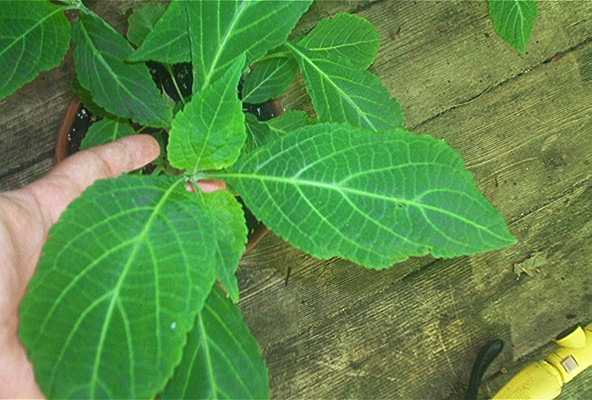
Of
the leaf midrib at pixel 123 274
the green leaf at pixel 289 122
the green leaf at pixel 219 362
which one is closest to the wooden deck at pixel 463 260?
the green leaf at pixel 289 122

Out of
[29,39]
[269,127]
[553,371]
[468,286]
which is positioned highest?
[29,39]

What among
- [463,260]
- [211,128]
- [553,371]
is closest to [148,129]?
[211,128]

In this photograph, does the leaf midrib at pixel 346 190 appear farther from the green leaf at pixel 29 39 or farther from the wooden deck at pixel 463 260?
the wooden deck at pixel 463 260

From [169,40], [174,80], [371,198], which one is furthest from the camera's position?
→ [174,80]

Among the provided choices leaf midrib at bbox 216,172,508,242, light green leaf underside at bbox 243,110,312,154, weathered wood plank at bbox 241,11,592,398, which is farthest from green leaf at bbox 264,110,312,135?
weathered wood plank at bbox 241,11,592,398

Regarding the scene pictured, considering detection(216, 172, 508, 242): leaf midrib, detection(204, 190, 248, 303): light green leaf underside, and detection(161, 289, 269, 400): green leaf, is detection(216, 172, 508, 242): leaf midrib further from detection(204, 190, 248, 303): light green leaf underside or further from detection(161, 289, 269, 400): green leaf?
detection(161, 289, 269, 400): green leaf

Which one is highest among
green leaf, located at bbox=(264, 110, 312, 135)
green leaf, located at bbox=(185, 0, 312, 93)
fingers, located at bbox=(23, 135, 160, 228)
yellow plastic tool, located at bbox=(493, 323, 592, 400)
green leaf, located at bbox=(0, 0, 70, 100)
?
green leaf, located at bbox=(0, 0, 70, 100)

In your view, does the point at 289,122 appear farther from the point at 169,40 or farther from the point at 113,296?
the point at 113,296
